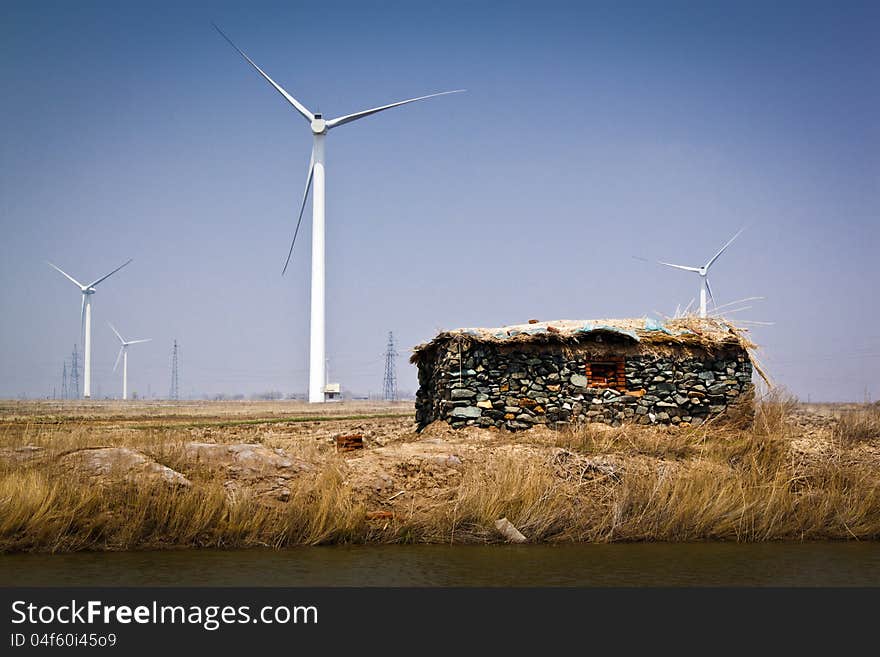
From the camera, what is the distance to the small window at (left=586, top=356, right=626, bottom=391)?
1883cm

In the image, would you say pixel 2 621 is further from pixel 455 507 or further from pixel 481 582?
pixel 455 507

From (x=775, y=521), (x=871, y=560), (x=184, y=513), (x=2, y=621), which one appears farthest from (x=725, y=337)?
(x=2, y=621)

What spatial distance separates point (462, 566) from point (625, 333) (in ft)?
31.3

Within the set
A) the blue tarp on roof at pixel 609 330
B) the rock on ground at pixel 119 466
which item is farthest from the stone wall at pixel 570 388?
the rock on ground at pixel 119 466

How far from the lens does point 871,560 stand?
11.4m

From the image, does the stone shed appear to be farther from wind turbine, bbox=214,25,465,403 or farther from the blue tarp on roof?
wind turbine, bbox=214,25,465,403

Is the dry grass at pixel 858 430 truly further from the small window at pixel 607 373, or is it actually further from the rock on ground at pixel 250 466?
the rock on ground at pixel 250 466

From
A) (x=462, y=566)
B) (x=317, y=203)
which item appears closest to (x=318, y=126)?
(x=317, y=203)

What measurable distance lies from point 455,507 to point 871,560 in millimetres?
6003

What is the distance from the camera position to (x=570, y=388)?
18641 mm

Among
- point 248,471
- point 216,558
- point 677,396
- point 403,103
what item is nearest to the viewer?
point 216,558

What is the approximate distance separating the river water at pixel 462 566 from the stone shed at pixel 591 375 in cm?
645

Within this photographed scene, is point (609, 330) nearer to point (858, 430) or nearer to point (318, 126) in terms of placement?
point (858, 430)

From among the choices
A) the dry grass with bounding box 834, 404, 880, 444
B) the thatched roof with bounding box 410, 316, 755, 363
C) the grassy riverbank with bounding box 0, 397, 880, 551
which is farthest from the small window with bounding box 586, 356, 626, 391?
the dry grass with bounding box 834, 404, 880, 444
